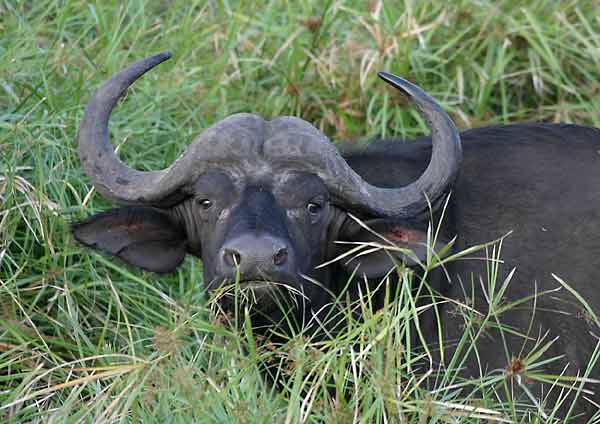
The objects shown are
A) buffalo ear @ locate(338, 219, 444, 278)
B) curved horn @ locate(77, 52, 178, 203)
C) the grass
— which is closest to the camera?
buffalo ear @ locate(338, 219, 444, 278)

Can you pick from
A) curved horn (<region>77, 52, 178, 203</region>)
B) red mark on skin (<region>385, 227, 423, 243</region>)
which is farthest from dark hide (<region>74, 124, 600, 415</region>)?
curved horn (<region>77, 52, 178, 203</region>)

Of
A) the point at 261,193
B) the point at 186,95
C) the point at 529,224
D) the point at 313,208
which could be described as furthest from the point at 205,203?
the point at 186,95

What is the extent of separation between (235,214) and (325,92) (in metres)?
2.57

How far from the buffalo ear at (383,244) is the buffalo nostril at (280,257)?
0.40 metres

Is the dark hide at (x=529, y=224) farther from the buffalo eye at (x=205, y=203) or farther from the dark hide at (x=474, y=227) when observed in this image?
the buffalo eye at (x=205, y=203)

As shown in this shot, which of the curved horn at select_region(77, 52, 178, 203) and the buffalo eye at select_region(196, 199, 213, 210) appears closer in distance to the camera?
the buffalo eye at select_region(196, 199, 213, 210)

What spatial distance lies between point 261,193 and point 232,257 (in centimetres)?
37


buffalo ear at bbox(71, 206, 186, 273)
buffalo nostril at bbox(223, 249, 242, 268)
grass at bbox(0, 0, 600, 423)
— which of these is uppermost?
buffalo nostril at bbox(223, 249, 242, 268)

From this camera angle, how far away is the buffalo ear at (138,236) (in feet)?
15.5

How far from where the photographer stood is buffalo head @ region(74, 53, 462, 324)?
4.38 m

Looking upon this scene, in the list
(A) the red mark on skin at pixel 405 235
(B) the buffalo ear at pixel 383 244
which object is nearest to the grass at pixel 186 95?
(B) the buffalo ear at pixel 383 244

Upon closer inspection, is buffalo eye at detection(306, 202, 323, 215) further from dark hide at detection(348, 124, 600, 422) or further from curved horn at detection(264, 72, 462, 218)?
dark hide at detection(348, 124, 600, 422)

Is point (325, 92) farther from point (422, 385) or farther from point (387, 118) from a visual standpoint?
point (422, 385)

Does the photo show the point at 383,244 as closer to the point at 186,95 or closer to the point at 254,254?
the point at 254,254
